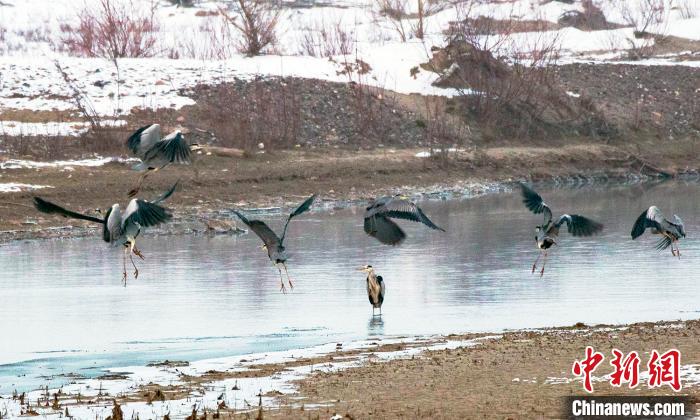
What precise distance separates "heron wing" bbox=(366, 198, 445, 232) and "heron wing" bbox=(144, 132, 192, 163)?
1.95 metres

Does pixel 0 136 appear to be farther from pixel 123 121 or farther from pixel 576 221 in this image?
pixel 576 221

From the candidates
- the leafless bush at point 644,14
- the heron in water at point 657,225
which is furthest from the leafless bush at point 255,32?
the heron in water at point 657,225

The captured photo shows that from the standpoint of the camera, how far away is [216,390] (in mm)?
9375

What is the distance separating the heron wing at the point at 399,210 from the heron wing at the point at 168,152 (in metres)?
1.95

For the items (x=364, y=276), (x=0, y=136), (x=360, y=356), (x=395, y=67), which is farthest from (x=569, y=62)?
(x=360, y=356)

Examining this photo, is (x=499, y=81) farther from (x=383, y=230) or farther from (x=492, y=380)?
(x=492, y=380)

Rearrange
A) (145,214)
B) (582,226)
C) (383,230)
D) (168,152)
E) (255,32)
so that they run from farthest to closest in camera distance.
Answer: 1. (255,32)
2. (582,226)
3. (383,230)
4. (168,152)
5. (145,214)

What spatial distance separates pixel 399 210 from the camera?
11.8 metres

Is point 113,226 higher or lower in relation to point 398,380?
higher

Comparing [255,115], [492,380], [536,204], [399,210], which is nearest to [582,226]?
[536,204]

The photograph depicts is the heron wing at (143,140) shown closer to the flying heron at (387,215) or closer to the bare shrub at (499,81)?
the flying heron at (387,215)

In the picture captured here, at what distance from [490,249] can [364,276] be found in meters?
3.23

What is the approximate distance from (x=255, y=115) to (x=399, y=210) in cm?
1814

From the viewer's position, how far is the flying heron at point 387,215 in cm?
1177
